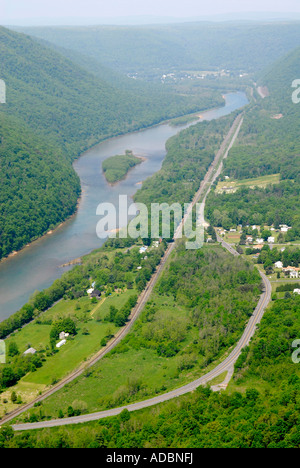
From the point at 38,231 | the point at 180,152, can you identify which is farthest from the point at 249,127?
the point at 38,231

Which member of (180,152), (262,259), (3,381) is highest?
(180,152)

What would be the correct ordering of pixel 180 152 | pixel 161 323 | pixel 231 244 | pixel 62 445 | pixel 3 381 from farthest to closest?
pixel 180 152 < pixel 231 244 < pixel 161 323 < pixel 3 381 < pixel 62 445

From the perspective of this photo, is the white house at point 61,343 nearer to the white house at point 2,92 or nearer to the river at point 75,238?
the river at point 75,238

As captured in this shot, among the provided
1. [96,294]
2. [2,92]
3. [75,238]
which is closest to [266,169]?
[75,238]

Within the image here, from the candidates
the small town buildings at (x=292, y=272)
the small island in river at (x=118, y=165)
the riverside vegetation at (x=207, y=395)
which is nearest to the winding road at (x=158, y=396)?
the riverside vegetation at (x=207, y=395)

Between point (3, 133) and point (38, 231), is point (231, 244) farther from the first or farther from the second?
point (3, 133)

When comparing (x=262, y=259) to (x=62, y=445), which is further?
(x=262, y=259)

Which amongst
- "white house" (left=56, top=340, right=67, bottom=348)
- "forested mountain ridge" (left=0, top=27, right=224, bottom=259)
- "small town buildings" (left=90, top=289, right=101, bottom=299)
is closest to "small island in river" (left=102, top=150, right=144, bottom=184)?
"forested mountain ridge" (left=0, top=27, right=224, bottom=259)
